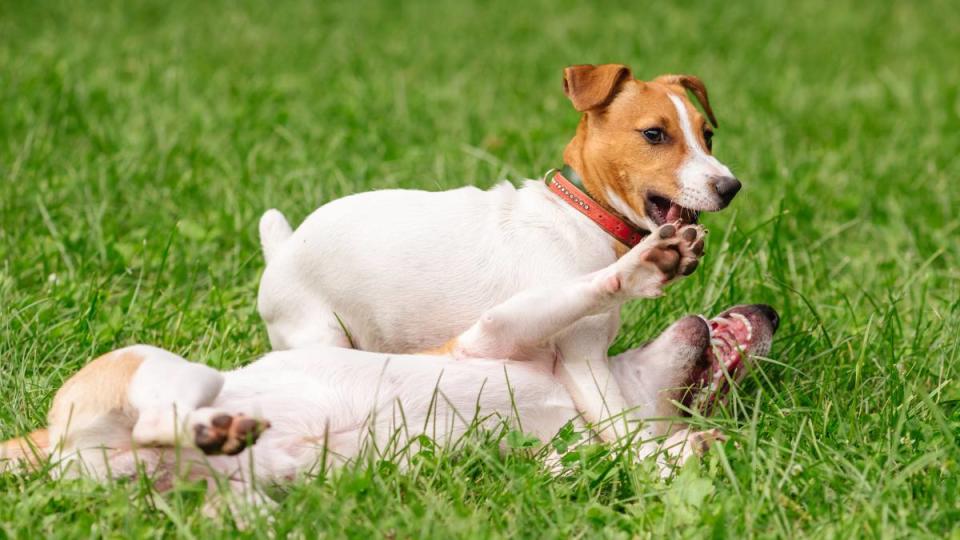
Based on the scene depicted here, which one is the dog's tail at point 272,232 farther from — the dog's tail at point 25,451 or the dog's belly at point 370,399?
the dog's tail at point 25,451

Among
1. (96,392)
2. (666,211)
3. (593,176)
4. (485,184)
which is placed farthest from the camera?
(485,184)

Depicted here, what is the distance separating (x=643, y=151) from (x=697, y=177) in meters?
0.22

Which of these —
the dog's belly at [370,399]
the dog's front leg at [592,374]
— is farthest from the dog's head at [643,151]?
the dog's belly at [370,399]

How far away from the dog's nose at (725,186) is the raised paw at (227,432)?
5.30 ft

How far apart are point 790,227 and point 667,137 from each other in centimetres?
193

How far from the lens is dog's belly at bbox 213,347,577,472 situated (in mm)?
3361

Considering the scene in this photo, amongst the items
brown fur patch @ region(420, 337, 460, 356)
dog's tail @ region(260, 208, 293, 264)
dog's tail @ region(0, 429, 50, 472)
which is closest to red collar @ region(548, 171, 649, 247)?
brown fur patch @ region(420, 337, 460, 356)

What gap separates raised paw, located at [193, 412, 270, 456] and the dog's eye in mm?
1660

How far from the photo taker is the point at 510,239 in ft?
13.0

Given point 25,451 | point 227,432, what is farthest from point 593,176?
point 25,451

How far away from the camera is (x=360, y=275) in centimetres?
399

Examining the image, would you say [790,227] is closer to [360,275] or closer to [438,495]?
[360,275]

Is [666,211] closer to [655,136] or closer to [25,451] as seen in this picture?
[655,136]

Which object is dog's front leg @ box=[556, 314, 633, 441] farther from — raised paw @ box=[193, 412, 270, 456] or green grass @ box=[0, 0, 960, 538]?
raised paw @ box=[193, 412, 270, 456]
